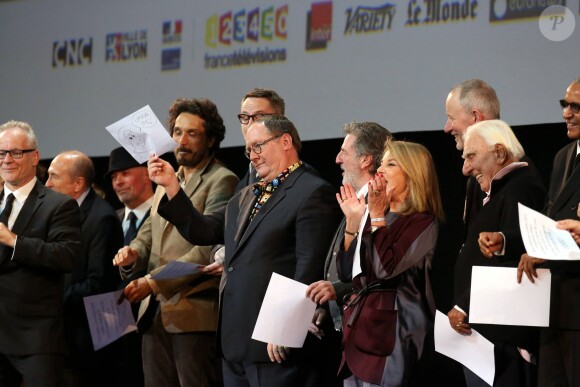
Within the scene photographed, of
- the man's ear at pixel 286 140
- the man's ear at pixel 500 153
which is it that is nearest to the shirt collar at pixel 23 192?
the man's ear at pixel 286 140

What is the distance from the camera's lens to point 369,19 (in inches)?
227

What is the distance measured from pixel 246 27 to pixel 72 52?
1.73 meters

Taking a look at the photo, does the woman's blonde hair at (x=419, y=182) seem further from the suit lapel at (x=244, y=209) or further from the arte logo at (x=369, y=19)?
the arte logo at (x=369, y=19)

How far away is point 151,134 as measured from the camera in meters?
4.33

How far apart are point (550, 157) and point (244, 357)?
236 cm

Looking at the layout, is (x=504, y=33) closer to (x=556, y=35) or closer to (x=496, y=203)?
(x=556, y=35)

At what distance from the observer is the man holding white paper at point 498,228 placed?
11.6 ft

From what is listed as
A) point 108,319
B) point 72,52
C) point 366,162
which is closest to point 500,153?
point 366,162

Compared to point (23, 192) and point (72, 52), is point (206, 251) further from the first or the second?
point (72, 52)

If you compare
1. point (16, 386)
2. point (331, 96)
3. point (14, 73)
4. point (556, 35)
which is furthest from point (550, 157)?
point (14, 73)

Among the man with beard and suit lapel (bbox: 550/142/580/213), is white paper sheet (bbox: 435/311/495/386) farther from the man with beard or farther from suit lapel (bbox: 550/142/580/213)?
the man with beard

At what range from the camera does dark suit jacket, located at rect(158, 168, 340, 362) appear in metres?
3.97

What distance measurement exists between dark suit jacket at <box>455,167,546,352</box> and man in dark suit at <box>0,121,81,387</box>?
6.79 feet

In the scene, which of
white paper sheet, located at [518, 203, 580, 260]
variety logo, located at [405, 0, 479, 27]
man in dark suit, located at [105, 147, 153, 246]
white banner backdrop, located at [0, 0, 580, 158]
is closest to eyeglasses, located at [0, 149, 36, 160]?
man in dark suit, located at [105, 147, 153, 246]
